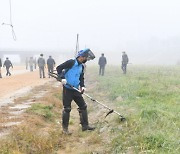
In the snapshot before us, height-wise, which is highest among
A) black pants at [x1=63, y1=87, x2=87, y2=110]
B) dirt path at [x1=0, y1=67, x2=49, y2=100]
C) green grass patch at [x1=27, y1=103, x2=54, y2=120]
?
black pants at [x1=63, y1=87, x2=87, y2=110]

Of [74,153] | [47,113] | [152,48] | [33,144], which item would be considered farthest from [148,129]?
[152,48]

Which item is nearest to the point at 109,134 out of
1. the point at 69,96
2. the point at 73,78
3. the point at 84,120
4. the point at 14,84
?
the point at 84,120

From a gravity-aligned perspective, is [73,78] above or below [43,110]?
above

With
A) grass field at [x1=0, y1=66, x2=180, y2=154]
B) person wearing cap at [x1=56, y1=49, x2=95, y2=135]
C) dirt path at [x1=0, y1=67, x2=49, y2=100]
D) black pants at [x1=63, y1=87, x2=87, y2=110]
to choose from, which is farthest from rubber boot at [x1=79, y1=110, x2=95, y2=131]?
dirt path at [x1=0, y1=67, x2=49, y2=100]

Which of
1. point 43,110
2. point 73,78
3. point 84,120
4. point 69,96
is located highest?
point 73,78

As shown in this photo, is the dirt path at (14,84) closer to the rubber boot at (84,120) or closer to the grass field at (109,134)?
the grass field at (109,134)

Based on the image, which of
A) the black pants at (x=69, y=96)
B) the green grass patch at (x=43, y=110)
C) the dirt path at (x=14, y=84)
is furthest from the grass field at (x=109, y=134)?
the dirt path at (x=14, y=84)

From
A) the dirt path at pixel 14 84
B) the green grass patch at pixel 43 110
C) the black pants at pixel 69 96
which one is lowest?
the dirt path at pixel 14 84

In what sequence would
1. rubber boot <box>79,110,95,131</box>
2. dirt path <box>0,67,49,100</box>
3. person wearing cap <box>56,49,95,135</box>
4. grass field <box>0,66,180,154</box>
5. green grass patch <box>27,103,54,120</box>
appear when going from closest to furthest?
grass field <box>0,66,180,154</box>, person wearing cap <box>56,49,95,135</box>, rubber boot <box>79,110,95,131</box>, green grass patch <box>27,103,54,120</box>, dirt path <box>0,67,49,100</box>

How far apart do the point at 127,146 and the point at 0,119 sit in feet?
13.7

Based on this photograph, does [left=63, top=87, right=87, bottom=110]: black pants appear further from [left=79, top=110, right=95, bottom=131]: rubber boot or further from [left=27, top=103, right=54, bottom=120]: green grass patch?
[left=27, top=103, right=54, bottom=120]: green grass patch

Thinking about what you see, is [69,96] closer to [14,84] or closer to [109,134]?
[109,134]

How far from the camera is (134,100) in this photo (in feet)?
38.9

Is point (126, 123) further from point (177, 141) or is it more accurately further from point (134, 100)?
point (134, 100)
